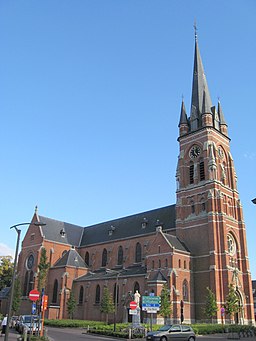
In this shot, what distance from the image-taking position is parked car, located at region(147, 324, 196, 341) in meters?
26.1

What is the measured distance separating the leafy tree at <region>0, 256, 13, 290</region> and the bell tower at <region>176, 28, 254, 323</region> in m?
47.1

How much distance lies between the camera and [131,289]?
4997 centimetres

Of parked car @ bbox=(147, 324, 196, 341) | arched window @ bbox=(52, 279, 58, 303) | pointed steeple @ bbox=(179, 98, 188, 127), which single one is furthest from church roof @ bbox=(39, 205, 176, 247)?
parked car @ bbox=(147, 324, 196, 341)

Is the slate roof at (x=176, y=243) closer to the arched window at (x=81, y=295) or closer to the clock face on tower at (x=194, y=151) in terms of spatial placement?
the clock face on tower at (x=194, y=151)

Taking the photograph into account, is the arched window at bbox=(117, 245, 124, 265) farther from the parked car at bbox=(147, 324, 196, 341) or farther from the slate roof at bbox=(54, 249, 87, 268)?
the parked car at bbox=(147, 324, 196, 341)

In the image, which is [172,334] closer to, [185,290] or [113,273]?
[185,290]

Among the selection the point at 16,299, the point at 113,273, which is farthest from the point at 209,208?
the point at 16,299

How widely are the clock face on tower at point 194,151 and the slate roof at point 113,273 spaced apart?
61.6 ft

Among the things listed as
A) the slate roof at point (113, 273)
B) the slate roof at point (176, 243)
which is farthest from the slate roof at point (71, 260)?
the slate roof at point (176, 243)

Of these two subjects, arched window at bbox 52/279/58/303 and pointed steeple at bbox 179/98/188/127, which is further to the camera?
pointed steeple at bbox 179/98/188/127

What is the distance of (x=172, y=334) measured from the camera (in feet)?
88.0

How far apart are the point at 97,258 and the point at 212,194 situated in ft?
86.0

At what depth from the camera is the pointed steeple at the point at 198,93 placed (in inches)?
2276

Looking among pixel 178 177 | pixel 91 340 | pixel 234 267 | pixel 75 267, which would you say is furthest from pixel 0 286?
pixel 91 340
